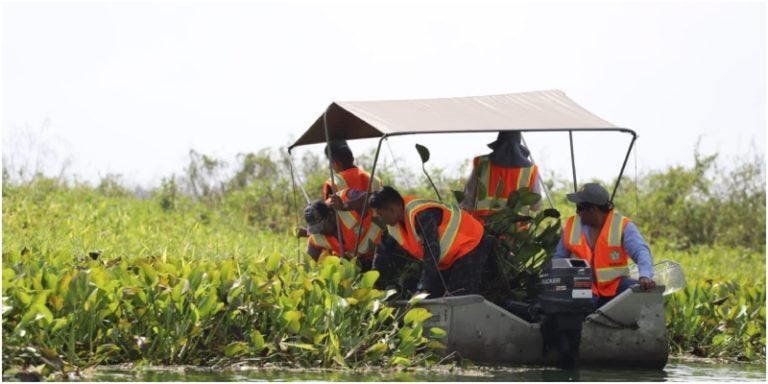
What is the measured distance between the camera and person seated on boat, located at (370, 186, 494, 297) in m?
9.29

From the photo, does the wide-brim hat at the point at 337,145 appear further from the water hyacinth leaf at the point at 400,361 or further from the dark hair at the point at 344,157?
the water hyacinth leaf at the point at 400,361

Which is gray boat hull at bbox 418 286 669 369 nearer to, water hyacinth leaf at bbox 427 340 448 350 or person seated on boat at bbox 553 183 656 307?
water hyacinth leaf at bbox 427 340 448 350

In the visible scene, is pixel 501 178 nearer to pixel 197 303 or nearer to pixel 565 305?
pixel 565 305

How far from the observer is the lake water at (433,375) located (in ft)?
26.5

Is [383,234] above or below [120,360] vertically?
above

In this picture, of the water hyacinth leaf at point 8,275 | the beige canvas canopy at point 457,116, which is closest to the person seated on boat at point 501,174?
the beige canvas canopy at point 457,116

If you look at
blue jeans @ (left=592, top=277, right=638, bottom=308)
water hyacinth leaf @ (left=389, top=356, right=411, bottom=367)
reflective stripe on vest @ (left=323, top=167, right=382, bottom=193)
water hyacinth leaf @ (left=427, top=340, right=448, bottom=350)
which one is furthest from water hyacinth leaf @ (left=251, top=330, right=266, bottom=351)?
reflective stripe on vest @ (left=323, top=167, right=382, bottom=193)

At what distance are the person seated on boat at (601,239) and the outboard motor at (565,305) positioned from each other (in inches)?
15.4

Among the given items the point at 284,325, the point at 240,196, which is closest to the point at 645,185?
the point at 240,196

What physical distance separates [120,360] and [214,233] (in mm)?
9462

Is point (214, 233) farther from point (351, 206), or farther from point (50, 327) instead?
point (50, 327)

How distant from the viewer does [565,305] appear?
8945 mm

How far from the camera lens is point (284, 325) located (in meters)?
8.72

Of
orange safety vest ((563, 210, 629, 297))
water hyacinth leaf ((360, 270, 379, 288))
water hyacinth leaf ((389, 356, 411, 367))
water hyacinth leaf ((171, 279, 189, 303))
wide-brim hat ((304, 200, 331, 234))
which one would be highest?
wide-brim hat ((304, 200, 331, 234))
